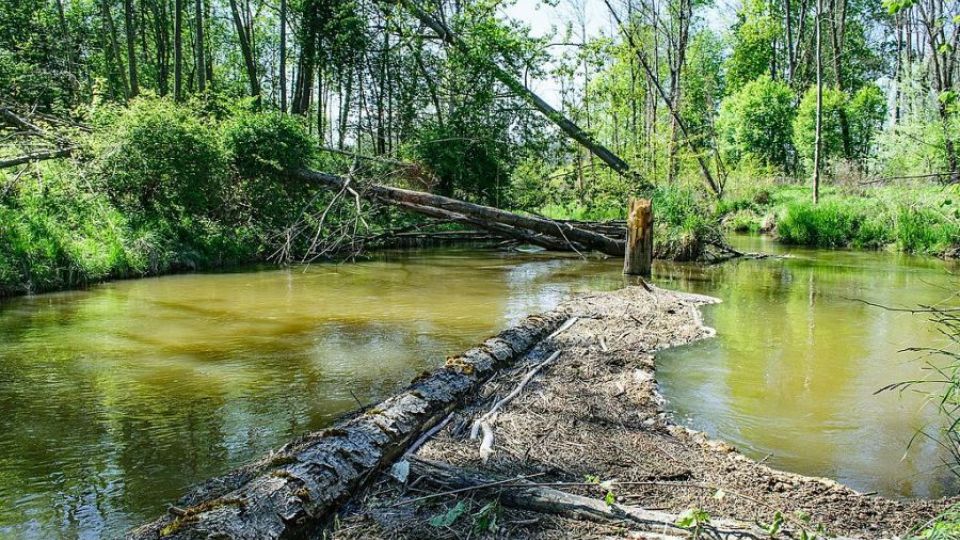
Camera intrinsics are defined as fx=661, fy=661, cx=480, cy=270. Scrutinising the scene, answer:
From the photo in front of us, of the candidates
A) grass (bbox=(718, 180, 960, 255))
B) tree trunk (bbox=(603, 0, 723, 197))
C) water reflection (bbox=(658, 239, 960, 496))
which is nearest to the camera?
water reflection (bbox=(658, 239, 960, 496))

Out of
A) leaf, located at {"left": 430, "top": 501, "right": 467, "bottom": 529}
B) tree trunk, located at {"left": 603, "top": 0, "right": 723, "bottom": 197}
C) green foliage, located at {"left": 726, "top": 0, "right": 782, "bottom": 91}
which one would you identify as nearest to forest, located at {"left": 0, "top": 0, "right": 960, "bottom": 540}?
leaf, located at {"left": 430, "top": 501, "right": 467, "bottom": 529}

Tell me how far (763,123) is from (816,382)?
102 ft

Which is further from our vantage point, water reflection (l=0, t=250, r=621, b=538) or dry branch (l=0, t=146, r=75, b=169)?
dry branch (l=0, t=146, r=75, b=169)

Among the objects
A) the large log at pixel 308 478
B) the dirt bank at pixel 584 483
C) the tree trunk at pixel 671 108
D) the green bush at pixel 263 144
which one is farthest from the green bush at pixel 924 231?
the large log at pixel 308 478

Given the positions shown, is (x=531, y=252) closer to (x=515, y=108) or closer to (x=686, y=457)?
(x=515, y=108)

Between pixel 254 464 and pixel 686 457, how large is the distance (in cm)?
261

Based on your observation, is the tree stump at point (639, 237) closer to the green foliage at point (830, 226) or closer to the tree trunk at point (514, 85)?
the tree trunk at point (514, 85)

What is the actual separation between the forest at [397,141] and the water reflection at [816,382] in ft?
6.28

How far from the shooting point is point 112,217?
13.3 m

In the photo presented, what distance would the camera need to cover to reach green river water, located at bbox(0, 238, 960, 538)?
4.19m

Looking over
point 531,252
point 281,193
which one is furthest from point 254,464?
point 531,252

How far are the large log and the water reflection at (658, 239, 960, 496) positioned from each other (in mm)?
2202

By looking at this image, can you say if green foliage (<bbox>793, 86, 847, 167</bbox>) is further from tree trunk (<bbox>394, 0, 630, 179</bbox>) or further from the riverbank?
the riverbank

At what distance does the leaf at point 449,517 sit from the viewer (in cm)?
298
